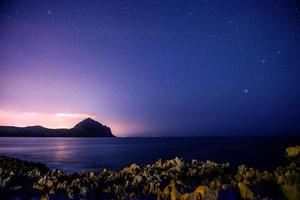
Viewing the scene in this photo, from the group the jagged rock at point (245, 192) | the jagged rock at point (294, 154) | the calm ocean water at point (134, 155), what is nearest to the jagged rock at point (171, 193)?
the jagged rock at point (245, 192)

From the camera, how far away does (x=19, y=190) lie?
481 inches

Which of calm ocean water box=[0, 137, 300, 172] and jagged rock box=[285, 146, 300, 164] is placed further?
calm ocean water box=[0, 137, 300, 172]

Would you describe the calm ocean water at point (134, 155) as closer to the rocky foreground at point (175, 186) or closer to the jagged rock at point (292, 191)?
the rocky foreground at point (175, 186)

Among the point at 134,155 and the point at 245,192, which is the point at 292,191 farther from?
the point at 134,155

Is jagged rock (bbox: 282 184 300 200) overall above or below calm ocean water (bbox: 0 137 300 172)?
above

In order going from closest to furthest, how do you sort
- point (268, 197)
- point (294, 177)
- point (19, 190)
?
point (268, 197) < point (294, 177) < point (19, 190)

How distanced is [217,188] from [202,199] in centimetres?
95

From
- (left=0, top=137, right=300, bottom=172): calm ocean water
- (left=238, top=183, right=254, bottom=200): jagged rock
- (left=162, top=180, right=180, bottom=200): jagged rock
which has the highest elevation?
(left=238, top=183, right=254, bottom=200): jagged rock

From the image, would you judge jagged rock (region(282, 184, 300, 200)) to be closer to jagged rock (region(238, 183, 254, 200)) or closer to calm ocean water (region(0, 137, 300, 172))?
jagged rock (region(238, 183, 254, 200))

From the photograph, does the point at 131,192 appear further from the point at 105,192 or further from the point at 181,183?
the point at 181,183

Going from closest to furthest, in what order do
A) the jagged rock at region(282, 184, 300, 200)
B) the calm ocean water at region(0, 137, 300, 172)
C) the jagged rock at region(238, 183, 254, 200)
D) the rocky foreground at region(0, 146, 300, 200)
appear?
the jagged rock at region(282, 184, 300, 200)
the jagged rock at region(238, 183, 254, 200)
the rocky foreground at region(0, 146, 300, 200)
the calm ocean water at region(0, 137, 300, 172)

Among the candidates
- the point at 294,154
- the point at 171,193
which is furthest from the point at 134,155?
the point at 171,193

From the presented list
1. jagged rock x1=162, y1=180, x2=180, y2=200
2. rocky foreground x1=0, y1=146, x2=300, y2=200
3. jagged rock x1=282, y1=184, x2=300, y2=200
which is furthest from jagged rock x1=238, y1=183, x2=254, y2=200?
jagged rock x1=162, y1=180, x2=180, y2=200

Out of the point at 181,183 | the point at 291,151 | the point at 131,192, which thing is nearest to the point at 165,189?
the point at 181,183
